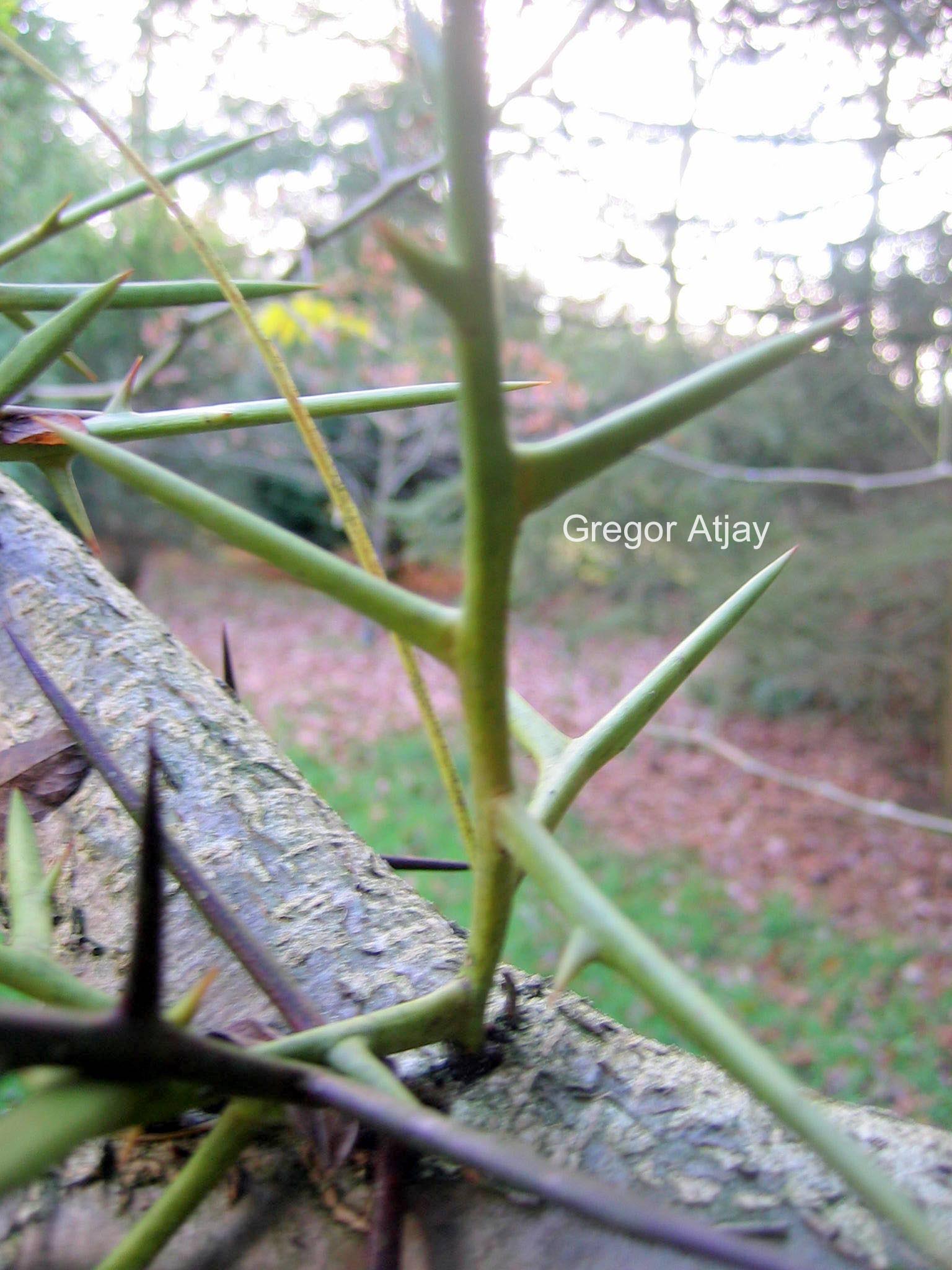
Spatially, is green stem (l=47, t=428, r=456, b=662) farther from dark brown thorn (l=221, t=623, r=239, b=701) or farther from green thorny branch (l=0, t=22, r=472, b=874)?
dark brown thorn (l=221, t=623, r=239, b=701)

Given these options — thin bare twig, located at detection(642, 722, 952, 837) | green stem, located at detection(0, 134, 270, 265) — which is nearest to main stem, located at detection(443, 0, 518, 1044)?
green stem, located at detection(0, 134, 270, 265)

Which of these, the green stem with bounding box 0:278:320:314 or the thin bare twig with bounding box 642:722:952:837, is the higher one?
the green stem with bounding box 0:278:320:314

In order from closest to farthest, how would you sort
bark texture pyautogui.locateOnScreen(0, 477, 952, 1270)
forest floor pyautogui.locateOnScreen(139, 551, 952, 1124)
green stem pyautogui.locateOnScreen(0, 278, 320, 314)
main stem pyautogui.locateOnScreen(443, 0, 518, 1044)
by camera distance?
main stem pyautogui.locateOnScreen(443, 0, 518, 1044) < bark texture pyautogui.locateOnScreen(0, 477, 952, 1270) < green stem pyautogui.locateOnScreen(0, 278, 320, 314) < forest floor pyautogui.locateOnScreen(139, 551, 952, 1124)

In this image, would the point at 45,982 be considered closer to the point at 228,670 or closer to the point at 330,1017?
the point at 330,1017

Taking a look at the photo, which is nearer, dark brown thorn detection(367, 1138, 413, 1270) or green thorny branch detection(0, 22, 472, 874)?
dark brown thorn detection(367, 1138, 413, 1270)

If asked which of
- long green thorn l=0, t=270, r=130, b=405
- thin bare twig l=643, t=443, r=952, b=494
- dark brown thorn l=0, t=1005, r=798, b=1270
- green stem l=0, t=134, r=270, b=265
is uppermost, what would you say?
green stem l=0, t=134, r=270, b=265

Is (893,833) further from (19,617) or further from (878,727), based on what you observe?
(19,617)

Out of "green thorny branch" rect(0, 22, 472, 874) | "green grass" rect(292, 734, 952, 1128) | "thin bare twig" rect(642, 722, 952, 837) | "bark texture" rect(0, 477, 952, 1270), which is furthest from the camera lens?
"green grass" rect(292, 734, 952, 1128)

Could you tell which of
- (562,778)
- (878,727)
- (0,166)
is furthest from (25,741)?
(878,727)
